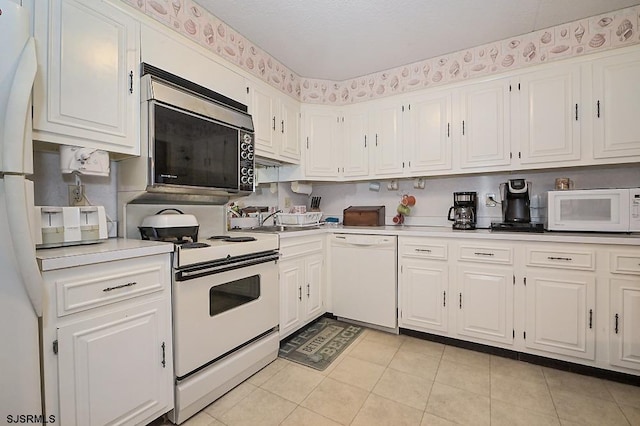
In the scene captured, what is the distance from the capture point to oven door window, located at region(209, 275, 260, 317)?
1.66 m

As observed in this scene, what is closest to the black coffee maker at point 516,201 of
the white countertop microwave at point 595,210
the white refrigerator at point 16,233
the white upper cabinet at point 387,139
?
the white countertop microwave at point 595,210

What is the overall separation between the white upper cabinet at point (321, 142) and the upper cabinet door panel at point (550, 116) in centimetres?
161

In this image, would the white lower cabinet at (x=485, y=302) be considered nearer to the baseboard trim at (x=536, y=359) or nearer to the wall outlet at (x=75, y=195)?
the baseboard trim at (x=536, y=359)

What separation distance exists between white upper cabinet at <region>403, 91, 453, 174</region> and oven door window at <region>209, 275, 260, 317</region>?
5.73 ft

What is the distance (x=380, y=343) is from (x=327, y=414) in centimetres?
94

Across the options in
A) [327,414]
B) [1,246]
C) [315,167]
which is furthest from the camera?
[315,167]

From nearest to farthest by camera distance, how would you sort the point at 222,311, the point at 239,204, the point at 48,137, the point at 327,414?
the point at 48,137 → the point at 327,414 → the point at 222,311 → the point at 239,204

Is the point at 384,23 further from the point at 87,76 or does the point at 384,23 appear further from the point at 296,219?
the point at 87,76

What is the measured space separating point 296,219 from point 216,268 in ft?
4.10

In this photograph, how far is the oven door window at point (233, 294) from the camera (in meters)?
1.66

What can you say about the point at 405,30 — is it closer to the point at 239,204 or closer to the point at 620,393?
the point at 239,204

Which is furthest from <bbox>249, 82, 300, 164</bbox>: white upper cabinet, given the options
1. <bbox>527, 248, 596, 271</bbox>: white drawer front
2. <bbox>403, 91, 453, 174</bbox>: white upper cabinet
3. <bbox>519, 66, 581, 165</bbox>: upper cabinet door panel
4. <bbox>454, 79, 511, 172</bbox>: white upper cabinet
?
<bbox>527, 248, 596, 271</bbox>: white drawer front

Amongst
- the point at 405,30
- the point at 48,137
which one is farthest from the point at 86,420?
the point at 405,30

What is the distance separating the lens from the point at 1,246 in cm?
94
